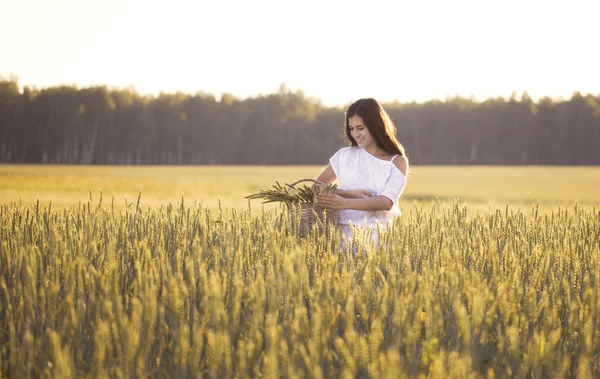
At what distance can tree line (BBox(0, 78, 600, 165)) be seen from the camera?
5462 cm

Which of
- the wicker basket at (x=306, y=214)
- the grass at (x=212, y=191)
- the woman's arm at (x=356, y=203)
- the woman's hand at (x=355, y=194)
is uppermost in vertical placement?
the woman's hand at (x=355, y=194)

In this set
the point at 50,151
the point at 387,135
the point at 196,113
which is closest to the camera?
the point at 387,135

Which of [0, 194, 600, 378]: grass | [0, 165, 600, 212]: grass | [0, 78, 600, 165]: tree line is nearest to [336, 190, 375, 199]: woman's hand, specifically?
[0, 165, 600, 212]: grass

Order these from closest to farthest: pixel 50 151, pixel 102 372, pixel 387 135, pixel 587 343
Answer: pixel 102 372, pixel 587 343, pixel 387 135, pixel 50 151

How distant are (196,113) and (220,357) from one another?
65.0 m

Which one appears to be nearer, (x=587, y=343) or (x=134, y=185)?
(x=587, y=343)

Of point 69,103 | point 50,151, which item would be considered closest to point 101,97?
point 69,103

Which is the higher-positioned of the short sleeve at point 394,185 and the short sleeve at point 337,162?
the short sleeve at point 337,162

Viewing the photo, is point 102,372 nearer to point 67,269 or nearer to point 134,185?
point 67,269

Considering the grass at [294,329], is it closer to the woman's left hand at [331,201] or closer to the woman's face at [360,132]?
the woman's left hand at [331,201]

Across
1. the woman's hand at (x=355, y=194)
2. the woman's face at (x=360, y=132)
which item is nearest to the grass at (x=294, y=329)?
the woman's hand at (x=355, y=194)

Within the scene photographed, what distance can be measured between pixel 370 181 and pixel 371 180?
0.01 metres

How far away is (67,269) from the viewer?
9.14ft

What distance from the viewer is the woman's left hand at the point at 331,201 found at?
441 cm
